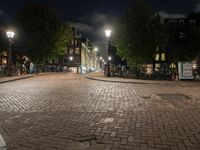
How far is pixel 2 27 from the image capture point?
5175 centimetres

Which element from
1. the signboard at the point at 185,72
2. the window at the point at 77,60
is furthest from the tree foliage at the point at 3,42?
the window at the point at 77,60

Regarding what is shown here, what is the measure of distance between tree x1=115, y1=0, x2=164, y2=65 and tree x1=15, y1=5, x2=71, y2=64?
1768 centimetres

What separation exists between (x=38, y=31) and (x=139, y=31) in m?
20.9

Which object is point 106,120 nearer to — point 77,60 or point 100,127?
point 100,127

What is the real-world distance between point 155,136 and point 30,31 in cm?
4139

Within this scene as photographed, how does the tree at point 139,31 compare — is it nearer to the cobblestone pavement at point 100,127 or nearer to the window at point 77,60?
the cobblestone pavement at point 100,127

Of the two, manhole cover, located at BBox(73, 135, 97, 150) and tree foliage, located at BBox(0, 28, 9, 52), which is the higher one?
tree foliage, located at BBox(0, 28, 9, 52)

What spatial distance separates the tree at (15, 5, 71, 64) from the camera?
143 ft

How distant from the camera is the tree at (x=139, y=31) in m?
30.5

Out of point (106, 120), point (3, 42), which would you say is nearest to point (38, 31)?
point (3, 42)

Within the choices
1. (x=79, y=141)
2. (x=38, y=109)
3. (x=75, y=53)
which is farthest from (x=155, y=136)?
(x=75, y=53)

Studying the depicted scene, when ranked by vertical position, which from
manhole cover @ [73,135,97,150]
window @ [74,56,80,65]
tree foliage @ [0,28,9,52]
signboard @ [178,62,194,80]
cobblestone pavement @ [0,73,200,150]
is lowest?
manhole cover @ [73,135,97,150]

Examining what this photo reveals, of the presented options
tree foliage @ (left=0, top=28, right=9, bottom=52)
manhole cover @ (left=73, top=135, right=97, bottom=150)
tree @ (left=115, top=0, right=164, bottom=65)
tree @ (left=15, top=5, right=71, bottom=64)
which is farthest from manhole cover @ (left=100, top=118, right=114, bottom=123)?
tree foliage @ (left=0, top=28, right=9, bottom=52)

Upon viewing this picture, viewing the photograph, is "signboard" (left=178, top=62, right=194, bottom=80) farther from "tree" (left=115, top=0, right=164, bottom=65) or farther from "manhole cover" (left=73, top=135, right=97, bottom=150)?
"manhole cover" (left=73, top=135, right=97, bottom=150)
